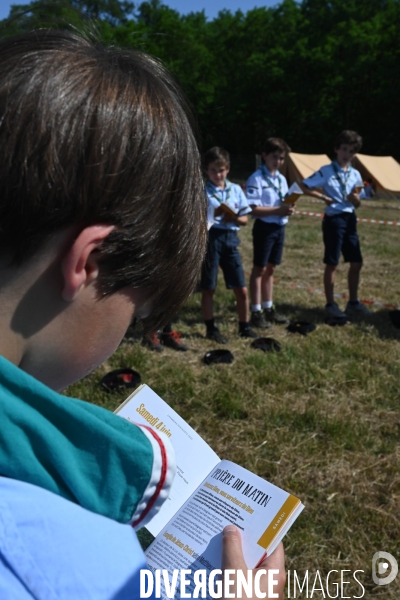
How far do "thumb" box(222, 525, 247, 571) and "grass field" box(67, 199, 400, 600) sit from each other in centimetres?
123

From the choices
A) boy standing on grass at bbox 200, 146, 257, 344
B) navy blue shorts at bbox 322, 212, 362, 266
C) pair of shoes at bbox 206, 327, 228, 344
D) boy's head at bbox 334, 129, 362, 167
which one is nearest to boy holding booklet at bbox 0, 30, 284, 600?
boy standing on grass at bbox 200, 146, 257, 344

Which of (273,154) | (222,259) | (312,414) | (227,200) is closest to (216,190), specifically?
(227,200)

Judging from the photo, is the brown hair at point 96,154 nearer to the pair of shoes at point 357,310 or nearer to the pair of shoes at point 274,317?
the pair of shoes at point 274,317

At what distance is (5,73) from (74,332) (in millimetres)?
361

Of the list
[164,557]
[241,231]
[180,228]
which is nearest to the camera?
[180,228]

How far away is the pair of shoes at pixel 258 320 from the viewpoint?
5363 millimetres

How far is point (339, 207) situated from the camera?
18.3 feet

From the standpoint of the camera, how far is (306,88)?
128 feet

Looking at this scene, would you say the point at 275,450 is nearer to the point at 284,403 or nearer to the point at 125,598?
the point at 284,403

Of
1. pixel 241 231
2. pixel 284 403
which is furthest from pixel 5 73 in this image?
pixel 241 231

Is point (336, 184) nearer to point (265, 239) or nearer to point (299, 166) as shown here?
point (265, 239)

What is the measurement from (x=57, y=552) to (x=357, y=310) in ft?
18.3

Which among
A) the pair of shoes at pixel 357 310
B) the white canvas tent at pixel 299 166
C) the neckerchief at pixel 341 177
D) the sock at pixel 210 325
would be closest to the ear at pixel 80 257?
the sock at pixel 210 325

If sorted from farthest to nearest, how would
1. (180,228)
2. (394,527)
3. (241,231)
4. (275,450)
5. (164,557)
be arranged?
(241,231), (275,450), (394,527), (164,557), (180,228)
